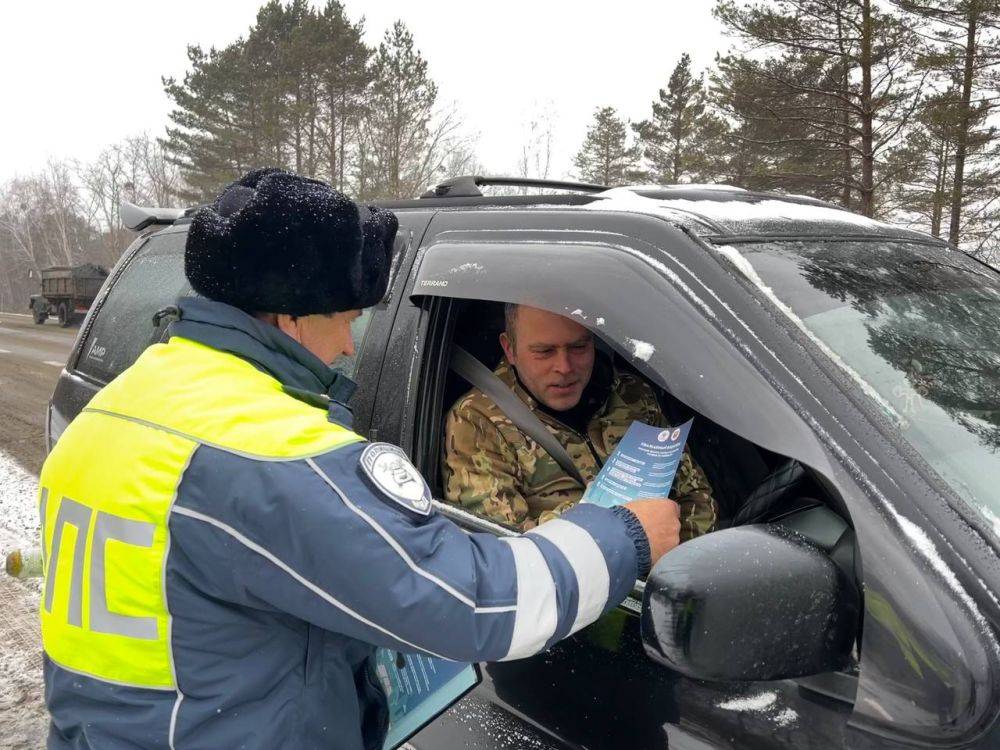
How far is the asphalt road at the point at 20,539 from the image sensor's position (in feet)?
9.43

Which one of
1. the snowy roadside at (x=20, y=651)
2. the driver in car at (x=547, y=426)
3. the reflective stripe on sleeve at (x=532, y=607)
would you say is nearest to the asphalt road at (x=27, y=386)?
the snowy roadside at (x=20, y=651)

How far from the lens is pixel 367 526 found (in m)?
1.01

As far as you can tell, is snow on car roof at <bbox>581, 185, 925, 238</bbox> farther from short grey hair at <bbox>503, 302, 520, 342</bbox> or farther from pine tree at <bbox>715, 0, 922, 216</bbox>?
pine tree at <bbox>715, 0, 922, 216</bbox>

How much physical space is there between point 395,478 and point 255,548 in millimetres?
212

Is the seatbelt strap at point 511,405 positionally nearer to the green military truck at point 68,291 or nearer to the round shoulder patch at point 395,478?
the round shoulder patch at point 395,478

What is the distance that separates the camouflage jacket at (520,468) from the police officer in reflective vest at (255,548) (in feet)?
2.23

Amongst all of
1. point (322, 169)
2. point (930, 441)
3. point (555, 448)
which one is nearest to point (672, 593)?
point (930, 441)

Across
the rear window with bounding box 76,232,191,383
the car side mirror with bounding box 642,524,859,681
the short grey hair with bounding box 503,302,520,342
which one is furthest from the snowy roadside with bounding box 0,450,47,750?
the car side mirror with bounding box 642,524,859,681

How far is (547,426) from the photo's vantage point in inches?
88.4

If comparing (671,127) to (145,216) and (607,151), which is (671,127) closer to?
(607,151)

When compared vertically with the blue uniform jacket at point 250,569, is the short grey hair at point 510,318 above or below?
above

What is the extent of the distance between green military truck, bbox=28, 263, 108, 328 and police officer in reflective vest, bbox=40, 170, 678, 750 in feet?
80.4

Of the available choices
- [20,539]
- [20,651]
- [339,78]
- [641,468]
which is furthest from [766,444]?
[339,78]

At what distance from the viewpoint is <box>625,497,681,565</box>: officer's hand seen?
1.29 meters
